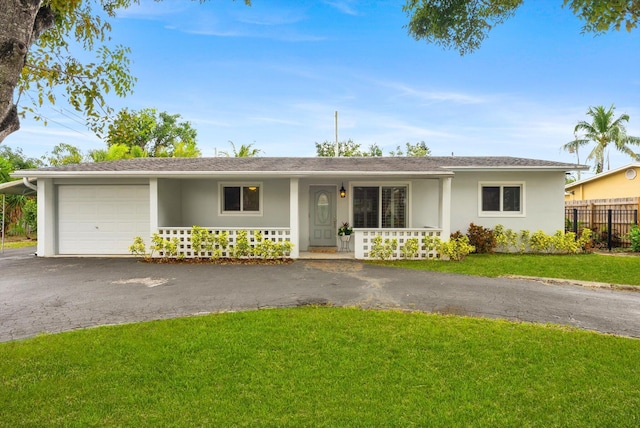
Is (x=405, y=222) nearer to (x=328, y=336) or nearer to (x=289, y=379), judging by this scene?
(x=328, y=336)

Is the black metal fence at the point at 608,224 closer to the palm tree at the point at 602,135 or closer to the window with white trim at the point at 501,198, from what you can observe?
the window with white trim at the point at 501,198

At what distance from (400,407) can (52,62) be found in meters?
5.55

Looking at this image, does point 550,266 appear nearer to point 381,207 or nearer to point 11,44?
point 381,207

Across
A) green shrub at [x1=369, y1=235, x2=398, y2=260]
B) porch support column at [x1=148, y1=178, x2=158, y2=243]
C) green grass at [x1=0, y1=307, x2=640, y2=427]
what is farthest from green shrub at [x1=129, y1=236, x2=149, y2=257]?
green shrub at [x1=369, y1=235, x2=398, y2=260]

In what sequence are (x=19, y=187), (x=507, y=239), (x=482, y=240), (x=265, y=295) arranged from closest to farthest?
1. (x=265, y=295)
2. (x=19, y=187)
3. (x=482, y=240)
4. (x=507, y=239)

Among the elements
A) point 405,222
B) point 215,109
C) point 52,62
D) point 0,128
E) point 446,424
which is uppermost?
point 215,109

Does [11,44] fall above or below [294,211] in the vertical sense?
above

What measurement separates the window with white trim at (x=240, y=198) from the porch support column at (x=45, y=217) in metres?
5.28

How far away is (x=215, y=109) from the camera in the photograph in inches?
1061

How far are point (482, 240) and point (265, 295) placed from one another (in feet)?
27.5

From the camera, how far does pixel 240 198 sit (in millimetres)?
12578

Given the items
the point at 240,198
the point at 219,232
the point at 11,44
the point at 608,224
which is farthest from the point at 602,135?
the point at 11,44

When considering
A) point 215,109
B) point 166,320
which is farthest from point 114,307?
point 215,109

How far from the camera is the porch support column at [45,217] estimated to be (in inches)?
430
